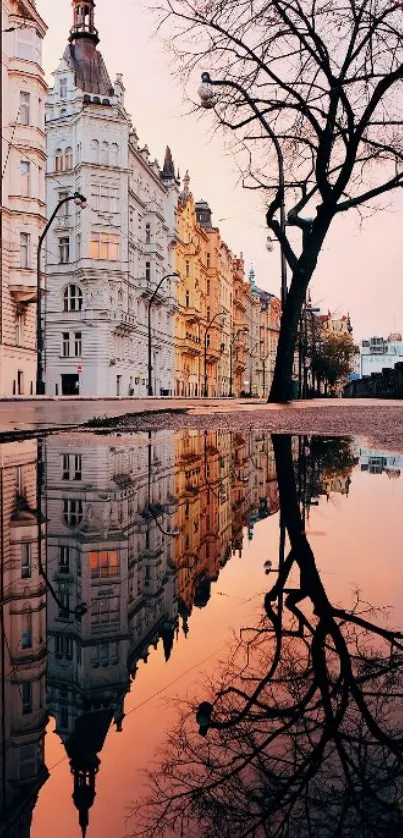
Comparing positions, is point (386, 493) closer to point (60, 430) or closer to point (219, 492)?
point (219, 492)

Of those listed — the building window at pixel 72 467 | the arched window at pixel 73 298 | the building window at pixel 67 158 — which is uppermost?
the building window at pixel 67 158

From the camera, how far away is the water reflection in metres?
0.93

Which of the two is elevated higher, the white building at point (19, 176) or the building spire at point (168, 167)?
the building spire at point (168, 167)

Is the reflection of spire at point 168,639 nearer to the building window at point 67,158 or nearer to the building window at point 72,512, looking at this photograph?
the building window at point 72,512

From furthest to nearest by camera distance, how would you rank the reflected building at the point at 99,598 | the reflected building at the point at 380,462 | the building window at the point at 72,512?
the reflected building at the point at 380,462 → the building window at the point at 72,512 → the reflected building at the point at 99,598

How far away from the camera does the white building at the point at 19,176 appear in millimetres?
35312

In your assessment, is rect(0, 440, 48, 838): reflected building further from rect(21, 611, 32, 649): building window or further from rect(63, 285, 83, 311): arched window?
rect(63, 285, 83, 311): arched window

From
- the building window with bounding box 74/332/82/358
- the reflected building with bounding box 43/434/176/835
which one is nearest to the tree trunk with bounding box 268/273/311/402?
the reflected building with bounding box 43/434/176/835

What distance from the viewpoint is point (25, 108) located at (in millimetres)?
36344

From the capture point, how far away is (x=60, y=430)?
840 cm

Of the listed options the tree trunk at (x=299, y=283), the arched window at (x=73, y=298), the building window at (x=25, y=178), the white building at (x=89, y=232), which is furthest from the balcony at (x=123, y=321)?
the tree trunk at (x=299, y=283)

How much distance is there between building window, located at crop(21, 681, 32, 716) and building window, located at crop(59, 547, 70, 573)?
0.81 metres

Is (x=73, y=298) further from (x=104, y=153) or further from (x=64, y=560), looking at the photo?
(x=64, y=560)

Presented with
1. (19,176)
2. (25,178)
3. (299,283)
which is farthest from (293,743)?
(25,178)
